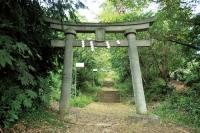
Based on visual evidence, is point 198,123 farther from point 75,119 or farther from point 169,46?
point 169,46

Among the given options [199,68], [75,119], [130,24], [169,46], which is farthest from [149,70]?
[75,119]

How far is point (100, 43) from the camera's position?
9.40 meters

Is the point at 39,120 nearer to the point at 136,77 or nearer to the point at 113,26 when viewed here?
the point at 136,77

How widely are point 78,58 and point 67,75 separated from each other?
10426 millimetres

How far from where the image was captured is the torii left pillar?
8.58 meters

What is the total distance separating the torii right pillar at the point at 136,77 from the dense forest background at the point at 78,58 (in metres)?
1.55

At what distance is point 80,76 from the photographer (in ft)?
64.4

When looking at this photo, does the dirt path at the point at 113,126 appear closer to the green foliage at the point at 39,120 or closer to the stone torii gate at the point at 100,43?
the green foliage at the point at 39,120

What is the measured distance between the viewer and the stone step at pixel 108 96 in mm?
18109

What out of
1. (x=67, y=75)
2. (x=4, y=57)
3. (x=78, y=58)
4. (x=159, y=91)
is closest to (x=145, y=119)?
(x=67, y=75)

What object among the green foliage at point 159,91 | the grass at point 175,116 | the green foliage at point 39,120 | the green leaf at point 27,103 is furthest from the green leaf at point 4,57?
the green foliage at point 159,91

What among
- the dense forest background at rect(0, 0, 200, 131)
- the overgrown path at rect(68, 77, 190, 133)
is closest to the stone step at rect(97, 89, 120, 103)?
the dense forest background at rect(0, 0, 200, 131)

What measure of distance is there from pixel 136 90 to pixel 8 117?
175 inches

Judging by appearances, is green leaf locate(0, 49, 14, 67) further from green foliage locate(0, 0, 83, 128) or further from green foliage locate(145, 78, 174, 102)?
green foliage locate(145, 78, 174, 102)
